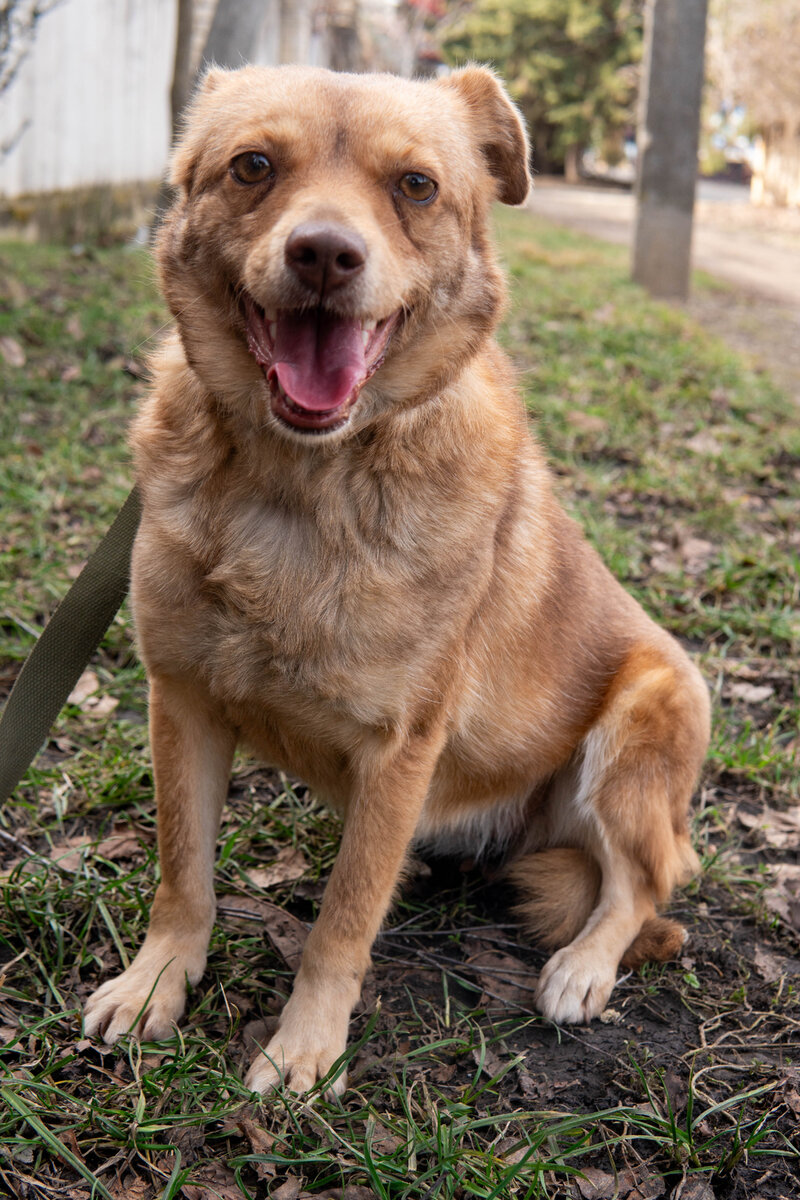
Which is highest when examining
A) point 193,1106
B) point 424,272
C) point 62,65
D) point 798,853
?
point 62,65

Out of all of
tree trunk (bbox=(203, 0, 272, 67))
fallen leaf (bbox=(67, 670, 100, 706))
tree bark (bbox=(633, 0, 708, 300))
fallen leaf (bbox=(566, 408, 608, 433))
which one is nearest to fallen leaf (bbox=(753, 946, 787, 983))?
fallen leaf (bbox=(67, 670, 100, 706))

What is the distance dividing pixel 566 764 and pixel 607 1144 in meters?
1.01

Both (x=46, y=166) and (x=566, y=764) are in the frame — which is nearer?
(x=566, y=764)

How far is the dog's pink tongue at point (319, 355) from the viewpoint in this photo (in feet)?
6.33

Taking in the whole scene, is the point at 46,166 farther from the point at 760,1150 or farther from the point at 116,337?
the point at 760,1150

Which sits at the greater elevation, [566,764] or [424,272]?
[424,272]

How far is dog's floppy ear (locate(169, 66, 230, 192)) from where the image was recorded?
2180 millimetres

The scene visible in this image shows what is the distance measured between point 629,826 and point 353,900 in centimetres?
79

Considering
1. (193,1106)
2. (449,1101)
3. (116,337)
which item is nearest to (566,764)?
(449,1101)

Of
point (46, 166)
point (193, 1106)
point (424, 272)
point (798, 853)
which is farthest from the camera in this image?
point (46, 166)

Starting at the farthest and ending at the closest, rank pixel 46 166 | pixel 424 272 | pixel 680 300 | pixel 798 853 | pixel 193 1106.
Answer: pixel 680 300 → pixel 46 166 → pixel 798 853 → pixel 424 272 → pixel 193 1106

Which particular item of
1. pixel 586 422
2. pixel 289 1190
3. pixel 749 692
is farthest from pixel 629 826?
pixel 586 422

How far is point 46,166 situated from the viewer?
28.5 feet

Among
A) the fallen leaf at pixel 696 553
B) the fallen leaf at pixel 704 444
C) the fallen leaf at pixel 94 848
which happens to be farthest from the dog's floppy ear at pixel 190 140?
the fallen leaf at pixel 704 444
